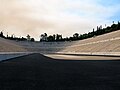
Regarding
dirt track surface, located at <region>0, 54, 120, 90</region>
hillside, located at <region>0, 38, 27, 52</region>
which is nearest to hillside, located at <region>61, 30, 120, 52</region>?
hillside, located at <region>0, 38, 27, 52</region>

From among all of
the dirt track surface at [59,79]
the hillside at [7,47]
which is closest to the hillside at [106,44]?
the hillside at [7,47]

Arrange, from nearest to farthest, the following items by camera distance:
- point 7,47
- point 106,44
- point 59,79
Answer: point 59,79 → point 106,44 → point 7,47

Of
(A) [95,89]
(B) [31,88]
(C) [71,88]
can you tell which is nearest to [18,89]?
(B) [31,88]

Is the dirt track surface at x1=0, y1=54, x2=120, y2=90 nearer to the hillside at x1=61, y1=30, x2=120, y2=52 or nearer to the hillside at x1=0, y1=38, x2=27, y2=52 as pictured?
the hillside at x1=61, y1=30, x2=120, y2=52

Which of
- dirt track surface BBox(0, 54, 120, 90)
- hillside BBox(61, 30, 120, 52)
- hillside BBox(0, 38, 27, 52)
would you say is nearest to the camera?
dirt track surface BBox(0, 54, 120, 90)

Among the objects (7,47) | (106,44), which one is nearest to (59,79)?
(106,44)

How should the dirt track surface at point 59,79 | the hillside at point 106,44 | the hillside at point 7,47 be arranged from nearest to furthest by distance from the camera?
the dirt track surface at point 59,79 < the hillside at point 106,44 < the hillside at point 7,47

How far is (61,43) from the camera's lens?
189m

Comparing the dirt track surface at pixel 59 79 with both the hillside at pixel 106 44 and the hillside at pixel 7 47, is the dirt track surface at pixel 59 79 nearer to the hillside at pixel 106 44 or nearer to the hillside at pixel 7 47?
the hillside at pixel 106 44

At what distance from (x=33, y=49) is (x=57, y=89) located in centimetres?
17466

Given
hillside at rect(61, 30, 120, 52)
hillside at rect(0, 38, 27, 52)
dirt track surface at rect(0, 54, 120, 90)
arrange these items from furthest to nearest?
hillside at rect(0, 38, 27, 52) → hillside at rect(61, 30, 120, 52) → dirt track surface at rect(0, 54, 120, 90)

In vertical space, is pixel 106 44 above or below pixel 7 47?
above

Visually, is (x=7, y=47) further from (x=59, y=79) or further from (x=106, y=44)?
(x=59, y=79)

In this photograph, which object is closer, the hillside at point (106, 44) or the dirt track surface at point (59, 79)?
the dirt track surface at point (59, 79)
